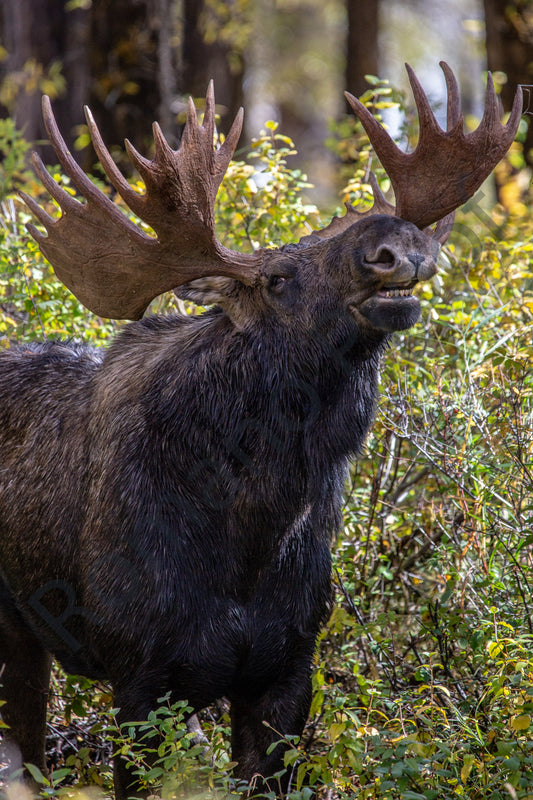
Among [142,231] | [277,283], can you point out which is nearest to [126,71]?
[142,231]

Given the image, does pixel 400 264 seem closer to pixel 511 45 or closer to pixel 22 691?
pixel 22 691

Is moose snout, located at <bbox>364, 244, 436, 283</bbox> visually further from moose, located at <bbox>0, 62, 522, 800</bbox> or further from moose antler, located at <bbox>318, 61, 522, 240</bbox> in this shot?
moose antler, located at <bbox>318, 61, 522, 240</bbox>

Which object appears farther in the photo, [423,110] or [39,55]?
[39,55]

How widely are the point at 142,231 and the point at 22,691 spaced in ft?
6.93

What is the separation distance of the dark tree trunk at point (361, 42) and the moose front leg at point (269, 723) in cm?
1090

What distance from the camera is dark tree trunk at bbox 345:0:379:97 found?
13.7 m

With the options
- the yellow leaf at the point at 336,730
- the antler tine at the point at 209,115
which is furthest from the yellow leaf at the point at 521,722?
the antler tine at the point at 209,115

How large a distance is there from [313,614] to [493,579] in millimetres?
1000

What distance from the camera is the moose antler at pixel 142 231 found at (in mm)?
4020

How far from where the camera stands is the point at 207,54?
13008 millimetres

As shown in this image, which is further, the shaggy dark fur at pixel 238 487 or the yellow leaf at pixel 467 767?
the shaggy dark fur at pixel 238 487

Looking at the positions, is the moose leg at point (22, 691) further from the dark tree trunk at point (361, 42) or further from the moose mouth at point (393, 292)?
the dark tree trunk at point (361, 42)

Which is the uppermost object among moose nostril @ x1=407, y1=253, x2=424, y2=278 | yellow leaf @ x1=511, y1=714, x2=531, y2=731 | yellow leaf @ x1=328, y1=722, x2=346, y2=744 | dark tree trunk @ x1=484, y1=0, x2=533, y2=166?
dark tree trunk @ x1=484, y1=0, x2=533, y2=166

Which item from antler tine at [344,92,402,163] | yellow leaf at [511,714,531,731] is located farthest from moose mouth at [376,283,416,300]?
yellow leaf at [511,714,531,731]
